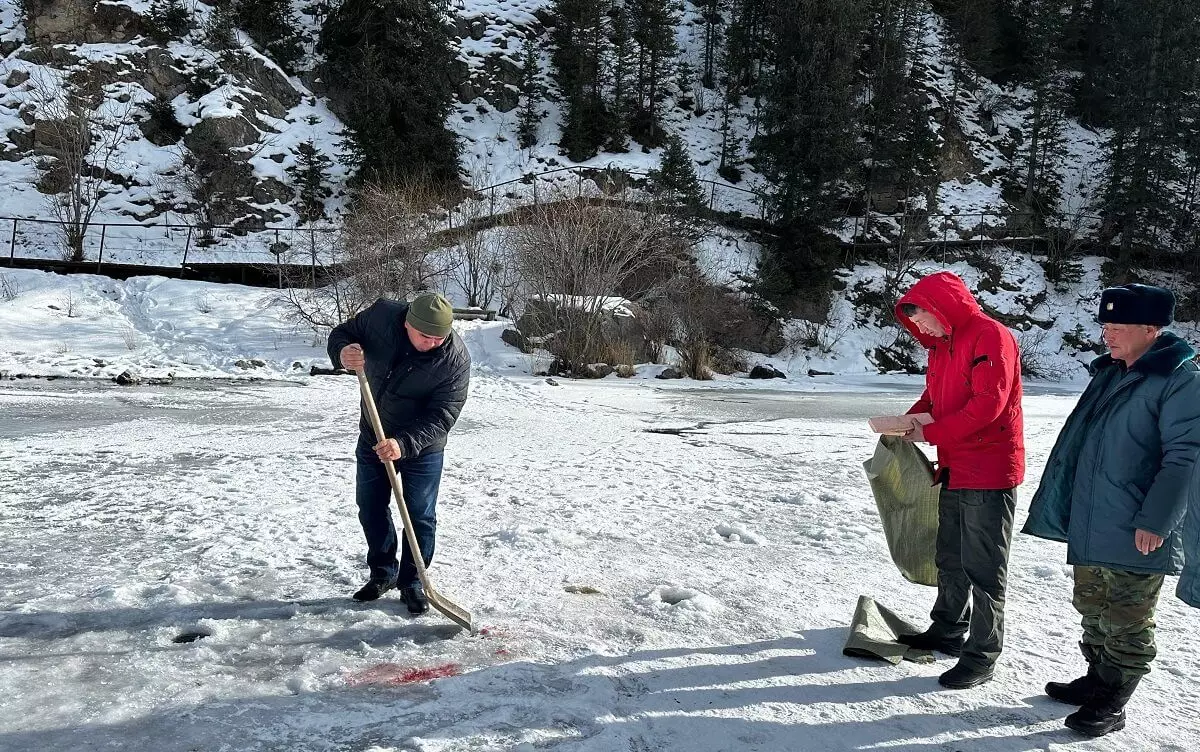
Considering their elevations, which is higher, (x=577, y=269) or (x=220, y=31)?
(x=220, y=31)

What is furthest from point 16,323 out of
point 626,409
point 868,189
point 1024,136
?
point 1024,136

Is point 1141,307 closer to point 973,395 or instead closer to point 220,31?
point 973,395

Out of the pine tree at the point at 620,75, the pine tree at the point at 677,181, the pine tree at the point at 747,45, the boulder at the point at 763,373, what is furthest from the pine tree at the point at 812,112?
the boulder at the point at 763,373

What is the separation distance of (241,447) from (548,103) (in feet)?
108

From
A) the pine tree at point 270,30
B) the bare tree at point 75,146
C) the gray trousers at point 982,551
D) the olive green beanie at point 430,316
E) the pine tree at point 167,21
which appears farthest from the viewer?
the pine tree at point 270,30

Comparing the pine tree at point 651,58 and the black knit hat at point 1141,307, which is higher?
the pine tree at point 651,58

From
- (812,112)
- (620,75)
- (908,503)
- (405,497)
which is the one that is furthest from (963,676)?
(620,75)

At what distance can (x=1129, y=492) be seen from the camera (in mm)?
3037

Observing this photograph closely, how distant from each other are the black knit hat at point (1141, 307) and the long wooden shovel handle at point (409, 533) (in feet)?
10.3

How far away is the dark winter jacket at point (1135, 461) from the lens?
9.46ft

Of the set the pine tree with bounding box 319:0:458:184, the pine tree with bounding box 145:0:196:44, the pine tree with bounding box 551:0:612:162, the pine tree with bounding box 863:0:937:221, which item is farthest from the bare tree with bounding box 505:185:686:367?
the pine tree with bounding box 145:0:196:44

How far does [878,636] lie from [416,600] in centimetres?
235

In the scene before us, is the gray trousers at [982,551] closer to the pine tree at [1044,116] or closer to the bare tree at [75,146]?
the bare tree at [75,146]

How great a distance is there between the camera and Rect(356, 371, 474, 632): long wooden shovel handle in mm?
3889
